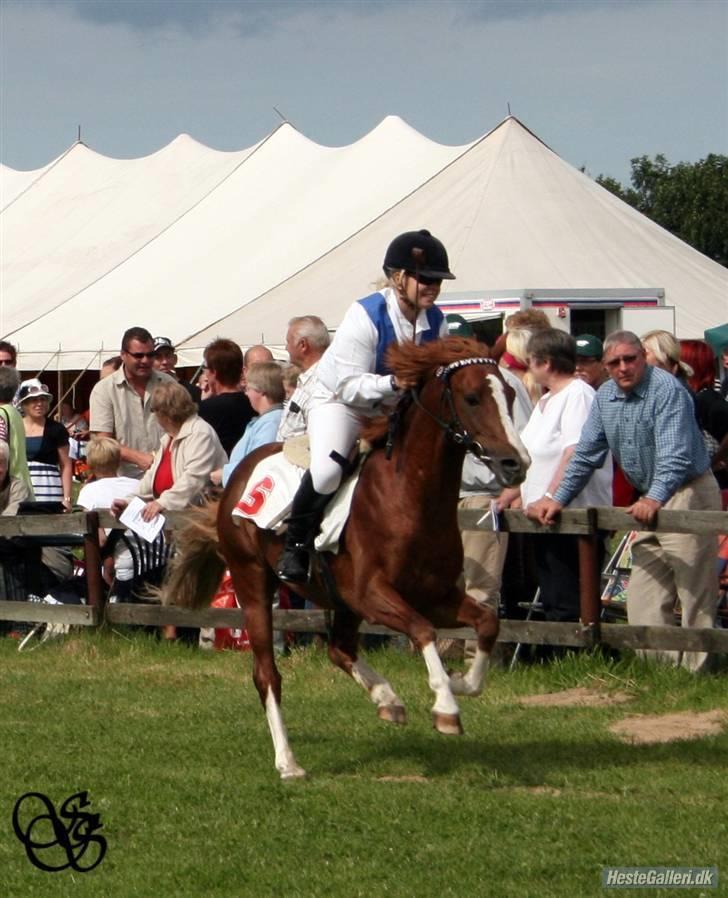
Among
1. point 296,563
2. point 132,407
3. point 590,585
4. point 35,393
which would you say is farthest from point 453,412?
point 35,393

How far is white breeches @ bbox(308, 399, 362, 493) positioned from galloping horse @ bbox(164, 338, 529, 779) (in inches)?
5.6

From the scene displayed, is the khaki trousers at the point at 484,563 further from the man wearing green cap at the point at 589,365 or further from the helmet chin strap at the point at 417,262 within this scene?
the helmet chin strap at the point at 417,262

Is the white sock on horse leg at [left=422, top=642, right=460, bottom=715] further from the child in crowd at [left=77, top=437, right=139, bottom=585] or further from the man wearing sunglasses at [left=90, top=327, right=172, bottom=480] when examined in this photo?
the man wearing sunglasses at [left=90, top=327, right=172, bottom=480]

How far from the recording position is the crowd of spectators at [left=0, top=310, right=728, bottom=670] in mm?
9203

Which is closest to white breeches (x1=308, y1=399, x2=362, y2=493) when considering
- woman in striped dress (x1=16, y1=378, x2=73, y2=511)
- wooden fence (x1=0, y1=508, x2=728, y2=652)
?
wooden fence (x1=0, y1=508, x2=728, y2=652)

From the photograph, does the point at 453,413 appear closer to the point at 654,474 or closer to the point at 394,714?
the point at 394,714

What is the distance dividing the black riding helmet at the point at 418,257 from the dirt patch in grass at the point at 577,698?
10.1 ft

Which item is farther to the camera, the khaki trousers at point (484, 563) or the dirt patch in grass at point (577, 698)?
the khaki trousers at point (484, 563)

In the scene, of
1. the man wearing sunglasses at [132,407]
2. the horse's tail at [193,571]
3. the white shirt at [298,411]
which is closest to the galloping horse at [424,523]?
the white shirt at [298,411]

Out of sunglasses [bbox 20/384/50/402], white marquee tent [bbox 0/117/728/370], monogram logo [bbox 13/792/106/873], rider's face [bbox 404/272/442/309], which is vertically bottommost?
monogram logo [bbox 13/792/106/873]

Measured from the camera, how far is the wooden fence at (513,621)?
355 inches

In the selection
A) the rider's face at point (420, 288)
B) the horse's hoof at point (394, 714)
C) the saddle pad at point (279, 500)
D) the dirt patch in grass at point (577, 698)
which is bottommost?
the dirt patch in grass at point (577, 698)

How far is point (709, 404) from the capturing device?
10.7m

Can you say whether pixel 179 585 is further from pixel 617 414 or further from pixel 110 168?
pixel 110 168
